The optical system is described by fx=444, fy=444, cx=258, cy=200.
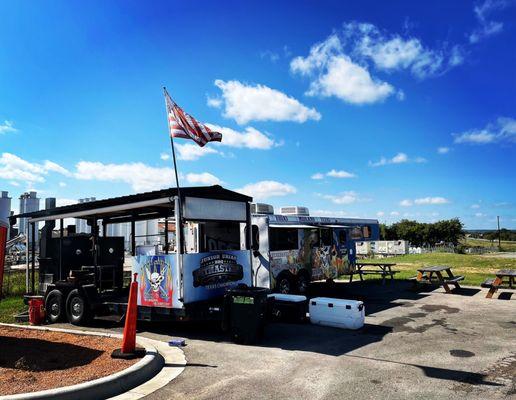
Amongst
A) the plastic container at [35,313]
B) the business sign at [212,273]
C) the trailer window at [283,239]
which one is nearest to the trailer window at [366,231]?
the trailer window at [283,239]

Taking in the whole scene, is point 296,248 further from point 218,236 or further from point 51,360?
point 51,360

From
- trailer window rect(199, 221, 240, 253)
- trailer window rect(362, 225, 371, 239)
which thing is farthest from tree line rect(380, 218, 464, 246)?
trailer window rect(199, 221, 240, 253)

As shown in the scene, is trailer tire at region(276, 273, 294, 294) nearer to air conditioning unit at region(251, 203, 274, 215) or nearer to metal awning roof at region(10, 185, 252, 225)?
air conditioning unit at region(251, 203, 274, 215)

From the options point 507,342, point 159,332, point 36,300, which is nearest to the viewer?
point 507,342

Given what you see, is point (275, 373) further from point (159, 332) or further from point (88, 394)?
point (159, 332)

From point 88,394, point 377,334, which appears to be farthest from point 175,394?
point 377,334

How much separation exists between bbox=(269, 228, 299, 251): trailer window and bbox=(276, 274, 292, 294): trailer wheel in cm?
95

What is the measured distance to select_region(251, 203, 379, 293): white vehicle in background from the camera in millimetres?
13766

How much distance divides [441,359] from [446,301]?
7041 millimetres

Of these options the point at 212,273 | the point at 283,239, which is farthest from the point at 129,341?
the point at 283,239

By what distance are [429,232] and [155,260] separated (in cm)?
8429

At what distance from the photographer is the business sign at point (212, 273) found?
30.0 feet

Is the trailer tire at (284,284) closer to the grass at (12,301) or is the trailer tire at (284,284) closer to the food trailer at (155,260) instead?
the food trailer at (155,260)

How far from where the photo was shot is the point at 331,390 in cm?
Answer: 566
